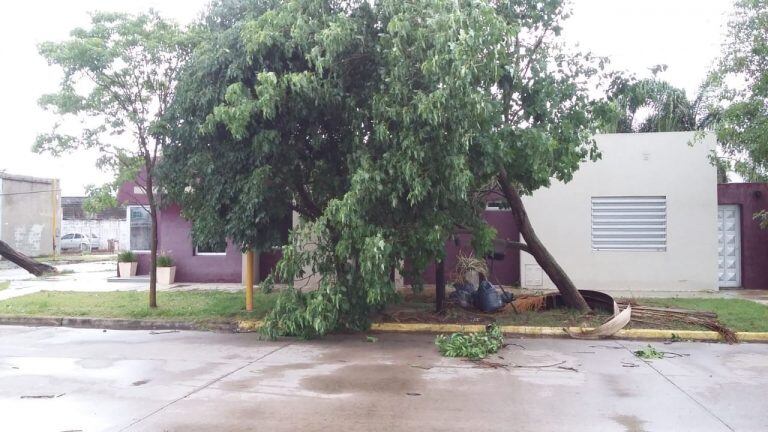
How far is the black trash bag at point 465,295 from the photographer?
12221 mm

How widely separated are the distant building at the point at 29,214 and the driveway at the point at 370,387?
21567mm

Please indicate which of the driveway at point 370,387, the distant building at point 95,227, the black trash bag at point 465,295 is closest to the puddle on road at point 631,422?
the driveway at point 370,387

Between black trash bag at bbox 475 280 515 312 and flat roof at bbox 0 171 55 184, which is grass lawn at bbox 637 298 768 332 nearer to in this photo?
black trash bag at bbox 475 280 515 312

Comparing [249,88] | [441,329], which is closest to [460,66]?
[249,88]

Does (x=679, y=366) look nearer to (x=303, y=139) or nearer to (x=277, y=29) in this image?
(x=303, y=139)

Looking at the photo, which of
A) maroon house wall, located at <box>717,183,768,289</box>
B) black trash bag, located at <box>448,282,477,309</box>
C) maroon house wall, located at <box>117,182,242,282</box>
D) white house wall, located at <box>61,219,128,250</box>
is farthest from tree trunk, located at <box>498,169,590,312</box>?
white house wall, located at <box>61,219,128,250</box>

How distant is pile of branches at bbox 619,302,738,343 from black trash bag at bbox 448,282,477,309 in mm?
3032

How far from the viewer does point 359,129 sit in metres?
9.91

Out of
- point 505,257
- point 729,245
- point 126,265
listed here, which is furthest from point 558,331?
point 126,265

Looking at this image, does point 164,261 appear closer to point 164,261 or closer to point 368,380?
point 164,261

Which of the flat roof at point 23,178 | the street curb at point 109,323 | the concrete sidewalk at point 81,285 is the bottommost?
the street curb at point 109,323

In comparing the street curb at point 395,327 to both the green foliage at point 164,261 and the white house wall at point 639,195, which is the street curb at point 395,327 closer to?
the white house wall at point 639,195

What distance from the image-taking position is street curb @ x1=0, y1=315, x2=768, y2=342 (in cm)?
1005

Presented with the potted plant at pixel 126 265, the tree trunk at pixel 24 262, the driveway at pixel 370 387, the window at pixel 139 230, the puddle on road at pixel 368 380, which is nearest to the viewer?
the driveway at pixel 370 387
